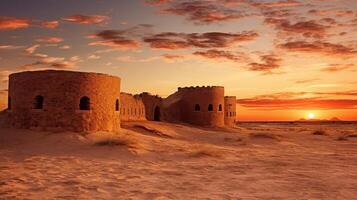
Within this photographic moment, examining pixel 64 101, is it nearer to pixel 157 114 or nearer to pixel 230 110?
pixel 157 114

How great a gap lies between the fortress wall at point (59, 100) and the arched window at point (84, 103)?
0.60 ft

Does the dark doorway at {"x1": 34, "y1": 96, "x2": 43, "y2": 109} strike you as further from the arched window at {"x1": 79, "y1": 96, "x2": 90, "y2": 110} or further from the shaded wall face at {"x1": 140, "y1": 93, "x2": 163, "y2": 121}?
the shaded wall face at {"x1": 140, "y1": 93, "x2": 163, "y2": 121}

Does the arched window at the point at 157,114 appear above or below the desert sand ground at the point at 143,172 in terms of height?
above

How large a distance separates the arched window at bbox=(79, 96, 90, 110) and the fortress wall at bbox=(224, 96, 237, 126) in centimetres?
2422

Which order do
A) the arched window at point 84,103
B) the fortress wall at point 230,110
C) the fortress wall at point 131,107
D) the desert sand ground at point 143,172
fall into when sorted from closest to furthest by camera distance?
the desert sand ground at point 143,172, the arched window at point 84,103, the fortress wall at point 131,107, the fortress wall at point 230,110

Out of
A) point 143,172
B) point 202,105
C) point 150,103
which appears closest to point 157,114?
point 150,103

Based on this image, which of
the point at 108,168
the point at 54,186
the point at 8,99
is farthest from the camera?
the point at 8,99

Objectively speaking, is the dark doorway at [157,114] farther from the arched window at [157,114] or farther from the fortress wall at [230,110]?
the fortress wall at [230,110]

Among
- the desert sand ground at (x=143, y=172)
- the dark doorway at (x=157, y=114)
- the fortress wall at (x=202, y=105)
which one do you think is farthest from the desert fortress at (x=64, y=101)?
the fortress wall at (x=202, y=105)

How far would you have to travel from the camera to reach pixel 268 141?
24719mm

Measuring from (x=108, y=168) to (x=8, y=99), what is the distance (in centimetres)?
1180

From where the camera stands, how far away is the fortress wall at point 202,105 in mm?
35250

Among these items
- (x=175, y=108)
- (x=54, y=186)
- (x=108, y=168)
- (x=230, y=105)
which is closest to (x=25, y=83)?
(x=108, y=168)

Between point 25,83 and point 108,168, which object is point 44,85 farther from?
point 108,168
